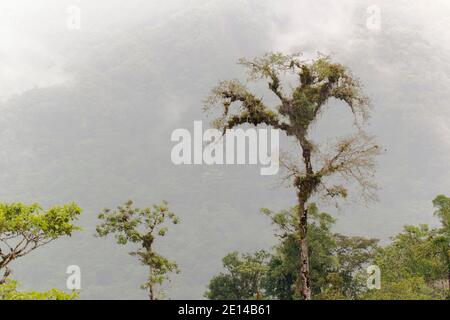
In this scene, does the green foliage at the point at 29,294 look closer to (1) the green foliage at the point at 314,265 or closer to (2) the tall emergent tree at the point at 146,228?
(2) the tall emergent tree at the point at 146,228

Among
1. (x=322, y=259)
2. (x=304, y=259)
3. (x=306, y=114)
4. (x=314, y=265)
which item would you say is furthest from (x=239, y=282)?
(x=306, y=114)

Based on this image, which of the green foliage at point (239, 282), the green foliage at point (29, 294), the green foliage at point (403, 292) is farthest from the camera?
the green foliage at point (239, 282)

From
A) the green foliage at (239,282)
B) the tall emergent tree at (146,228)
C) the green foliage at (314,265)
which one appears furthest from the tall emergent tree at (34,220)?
the green foliage at (239,282)

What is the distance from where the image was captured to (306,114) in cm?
2106

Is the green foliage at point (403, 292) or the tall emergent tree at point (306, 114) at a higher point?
the tall emergent tree at point (306, 114)

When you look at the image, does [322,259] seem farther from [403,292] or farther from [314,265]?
[403,292]

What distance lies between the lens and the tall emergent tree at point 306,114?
20.6 m

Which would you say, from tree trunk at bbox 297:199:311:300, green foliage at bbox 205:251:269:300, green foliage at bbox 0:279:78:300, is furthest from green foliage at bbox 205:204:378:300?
green foliage at bbox 0:279:78:300

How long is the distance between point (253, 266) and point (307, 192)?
142 feet

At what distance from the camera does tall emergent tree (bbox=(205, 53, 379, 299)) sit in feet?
67.6

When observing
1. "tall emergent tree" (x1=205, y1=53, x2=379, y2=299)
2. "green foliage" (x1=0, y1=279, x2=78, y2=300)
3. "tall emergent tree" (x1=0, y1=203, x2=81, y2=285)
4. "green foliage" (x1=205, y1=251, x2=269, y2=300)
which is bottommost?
"green foliage" (x1=205, y1=251, x2=269, y2=300)

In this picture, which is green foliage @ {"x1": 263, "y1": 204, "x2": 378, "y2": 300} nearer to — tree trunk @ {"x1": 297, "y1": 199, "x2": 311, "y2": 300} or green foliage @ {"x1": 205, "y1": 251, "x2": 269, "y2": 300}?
green foliage @ {"x1": 205, "y1": 251, "x2": 269, "y2": 300}
